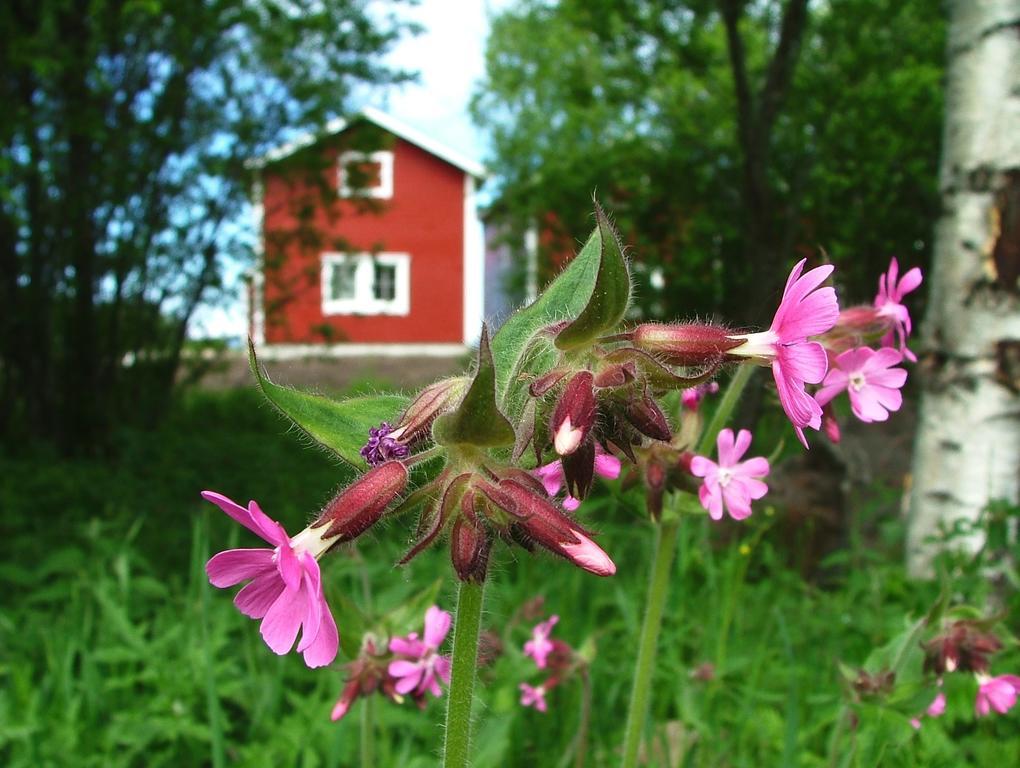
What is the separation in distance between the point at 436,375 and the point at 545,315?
3.82 metres

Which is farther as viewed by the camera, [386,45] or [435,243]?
[435,243]

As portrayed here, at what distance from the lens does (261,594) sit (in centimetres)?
65

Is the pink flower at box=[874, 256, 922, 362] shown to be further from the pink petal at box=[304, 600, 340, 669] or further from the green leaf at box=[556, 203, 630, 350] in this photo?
the pink petal at box=[304, 600, 340, 669]

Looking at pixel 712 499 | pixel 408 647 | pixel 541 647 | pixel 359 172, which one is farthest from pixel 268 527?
pixel 359 172

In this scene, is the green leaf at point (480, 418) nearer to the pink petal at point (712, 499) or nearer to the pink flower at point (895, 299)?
the pink petal at point (712, 499)

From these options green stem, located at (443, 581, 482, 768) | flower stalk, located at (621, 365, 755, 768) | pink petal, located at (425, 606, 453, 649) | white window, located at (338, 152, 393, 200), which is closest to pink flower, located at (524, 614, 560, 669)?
pink petal, located at (425, 606, 453, 649)

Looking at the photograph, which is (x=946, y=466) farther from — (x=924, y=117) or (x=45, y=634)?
(x=924, y=117)

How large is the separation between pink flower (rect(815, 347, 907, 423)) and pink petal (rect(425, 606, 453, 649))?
2.00ft

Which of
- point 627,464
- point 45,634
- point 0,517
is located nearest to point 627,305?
point 627,464

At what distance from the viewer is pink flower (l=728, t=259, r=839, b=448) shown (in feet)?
2.22

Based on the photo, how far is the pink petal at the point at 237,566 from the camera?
2.03 ft

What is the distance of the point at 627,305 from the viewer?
725mm

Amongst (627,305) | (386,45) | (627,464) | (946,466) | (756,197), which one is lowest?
(946,466)

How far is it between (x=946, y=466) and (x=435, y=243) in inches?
543
